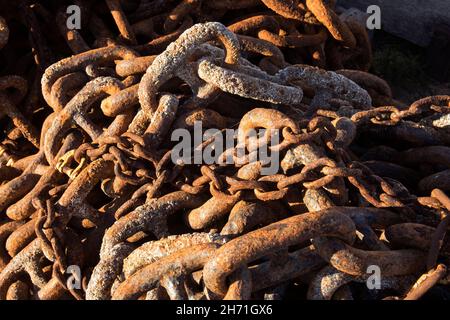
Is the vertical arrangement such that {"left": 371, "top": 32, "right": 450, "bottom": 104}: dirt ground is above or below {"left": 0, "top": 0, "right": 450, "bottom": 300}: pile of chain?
below

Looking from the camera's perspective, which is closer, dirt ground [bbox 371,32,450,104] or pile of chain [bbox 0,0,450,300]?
pile of chain [bbox 0,0,450,300]

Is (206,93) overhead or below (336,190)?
overhead

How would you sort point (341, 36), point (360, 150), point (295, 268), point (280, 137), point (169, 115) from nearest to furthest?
point (295, 268) < point (280, 137) < point (169, 115) < point (360, 150) < point (341, 36)

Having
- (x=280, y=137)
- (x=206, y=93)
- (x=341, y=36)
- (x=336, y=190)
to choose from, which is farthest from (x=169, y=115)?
(x=341, y=36)

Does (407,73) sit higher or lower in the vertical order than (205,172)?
lower

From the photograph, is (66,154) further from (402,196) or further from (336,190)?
(402,196)

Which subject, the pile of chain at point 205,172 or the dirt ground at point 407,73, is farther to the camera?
the dirt ground at point 407,73

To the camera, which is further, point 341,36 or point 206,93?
point 341,36

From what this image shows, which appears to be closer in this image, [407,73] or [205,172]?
[205,172]
